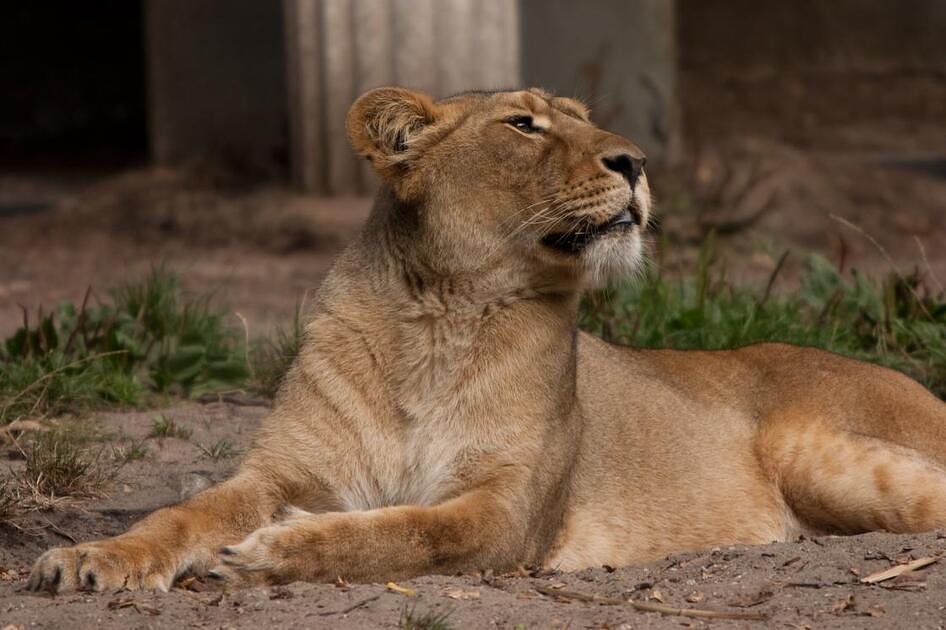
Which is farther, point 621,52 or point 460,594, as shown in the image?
point 621,52

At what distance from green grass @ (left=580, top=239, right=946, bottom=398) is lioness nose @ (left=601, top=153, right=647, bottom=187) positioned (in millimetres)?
1621

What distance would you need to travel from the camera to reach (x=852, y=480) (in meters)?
4.13

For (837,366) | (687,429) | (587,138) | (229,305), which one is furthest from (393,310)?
(229,305)

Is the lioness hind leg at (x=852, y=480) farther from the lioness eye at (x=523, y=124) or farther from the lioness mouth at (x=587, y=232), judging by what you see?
the lioness eye at (x=523, y=124)

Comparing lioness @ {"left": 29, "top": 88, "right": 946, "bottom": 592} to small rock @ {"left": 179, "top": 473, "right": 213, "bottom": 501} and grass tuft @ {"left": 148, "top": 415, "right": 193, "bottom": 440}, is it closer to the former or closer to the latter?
small rock @ {"left": 179, "top": 473, "right": 213, "bottom": 501}

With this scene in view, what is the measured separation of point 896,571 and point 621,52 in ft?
22.3

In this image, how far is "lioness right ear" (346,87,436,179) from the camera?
3873 millimetres

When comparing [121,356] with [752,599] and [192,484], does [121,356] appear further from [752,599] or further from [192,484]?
[752,599]

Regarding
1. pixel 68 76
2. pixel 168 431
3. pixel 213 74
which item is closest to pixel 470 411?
pixel 168 431

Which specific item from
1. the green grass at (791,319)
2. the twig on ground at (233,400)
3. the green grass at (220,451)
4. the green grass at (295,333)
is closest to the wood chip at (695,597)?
the green grass at (220,451)

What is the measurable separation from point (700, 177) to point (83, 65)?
18.3ft

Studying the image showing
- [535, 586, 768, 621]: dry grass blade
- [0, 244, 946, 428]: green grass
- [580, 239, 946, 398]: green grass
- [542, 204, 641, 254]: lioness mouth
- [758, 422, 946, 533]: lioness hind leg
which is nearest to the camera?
[535, 586, 768, 621]: dry grass blade

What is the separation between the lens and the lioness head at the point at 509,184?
3727mm

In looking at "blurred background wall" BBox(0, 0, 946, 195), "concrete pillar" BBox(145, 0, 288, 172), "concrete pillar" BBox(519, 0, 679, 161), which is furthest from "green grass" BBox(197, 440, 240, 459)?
"concrete pillar" BBox(519, 0, 679, 161)
